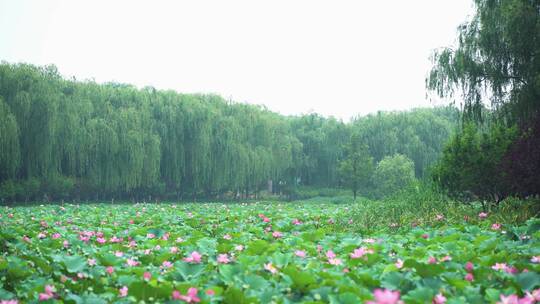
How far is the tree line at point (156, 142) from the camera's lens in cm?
1995

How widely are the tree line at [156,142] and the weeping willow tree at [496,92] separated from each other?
3348mm

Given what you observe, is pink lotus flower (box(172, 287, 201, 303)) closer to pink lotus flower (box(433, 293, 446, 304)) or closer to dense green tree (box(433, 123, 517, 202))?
pink lotus flower (box(433, 293, 446, 304))

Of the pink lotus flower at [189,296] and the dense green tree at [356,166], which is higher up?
the dense green tree at [356,166]

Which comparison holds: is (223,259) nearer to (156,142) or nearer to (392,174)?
(156,142)

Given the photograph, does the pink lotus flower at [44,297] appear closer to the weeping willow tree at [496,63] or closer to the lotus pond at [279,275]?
the lotus pond at [279,275]

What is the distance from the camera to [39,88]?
20.1 metres

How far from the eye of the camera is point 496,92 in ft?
40.4

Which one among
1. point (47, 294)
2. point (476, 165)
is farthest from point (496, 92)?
point (47, 294)

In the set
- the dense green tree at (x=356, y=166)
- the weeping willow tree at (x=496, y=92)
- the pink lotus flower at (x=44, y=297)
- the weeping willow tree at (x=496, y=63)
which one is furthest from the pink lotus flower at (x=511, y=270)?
the dense green tree at (x=356, y=166)

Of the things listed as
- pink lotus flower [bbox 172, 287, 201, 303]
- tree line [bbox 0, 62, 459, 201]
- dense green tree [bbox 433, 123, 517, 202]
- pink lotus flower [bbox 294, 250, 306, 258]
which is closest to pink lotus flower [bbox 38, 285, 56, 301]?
pink lotus flower [bbox 172, 287, 201, 303]

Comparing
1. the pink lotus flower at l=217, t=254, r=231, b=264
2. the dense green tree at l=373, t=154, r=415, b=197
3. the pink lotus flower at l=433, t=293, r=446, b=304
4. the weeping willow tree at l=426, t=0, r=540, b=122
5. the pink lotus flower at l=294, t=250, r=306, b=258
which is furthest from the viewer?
the dense green tree at l=373, t=154, r=415, b=197

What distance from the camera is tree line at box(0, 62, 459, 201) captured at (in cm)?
1995

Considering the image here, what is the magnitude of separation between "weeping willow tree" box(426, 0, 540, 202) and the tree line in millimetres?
3348

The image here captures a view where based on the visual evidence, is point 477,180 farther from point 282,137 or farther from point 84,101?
point 282,137
